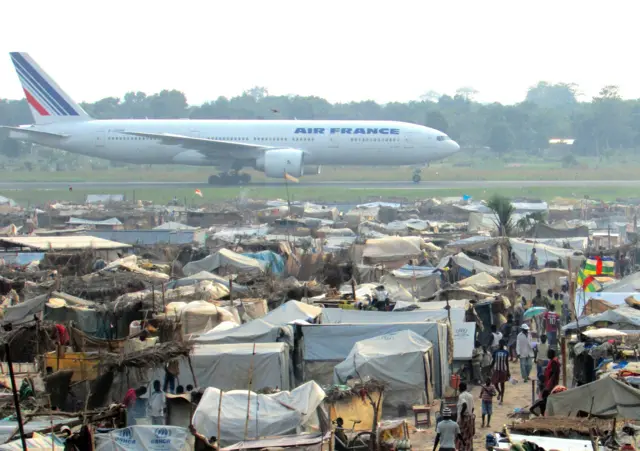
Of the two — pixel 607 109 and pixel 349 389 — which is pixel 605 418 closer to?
pixel 349 389

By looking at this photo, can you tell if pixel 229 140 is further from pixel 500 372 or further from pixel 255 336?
pixel 500 372

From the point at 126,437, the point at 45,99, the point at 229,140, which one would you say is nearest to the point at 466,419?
the point at 126,437

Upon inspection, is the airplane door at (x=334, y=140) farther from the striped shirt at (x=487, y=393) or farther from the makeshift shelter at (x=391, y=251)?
the striped shirt at (x=487, y=393)

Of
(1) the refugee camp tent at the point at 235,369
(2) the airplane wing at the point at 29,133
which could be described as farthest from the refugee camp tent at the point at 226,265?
(2) the airplane wing at the point at 29,133

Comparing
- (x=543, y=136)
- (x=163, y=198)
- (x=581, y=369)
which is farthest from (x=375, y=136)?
(x=543, y=136)

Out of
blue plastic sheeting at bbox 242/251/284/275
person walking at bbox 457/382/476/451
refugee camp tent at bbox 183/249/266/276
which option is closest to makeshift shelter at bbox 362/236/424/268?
blue plastic sheeting at bbox 242/251/284/275

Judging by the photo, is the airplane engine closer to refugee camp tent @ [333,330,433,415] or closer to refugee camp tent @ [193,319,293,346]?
refugee camp tent @ [193,319,293,346]
